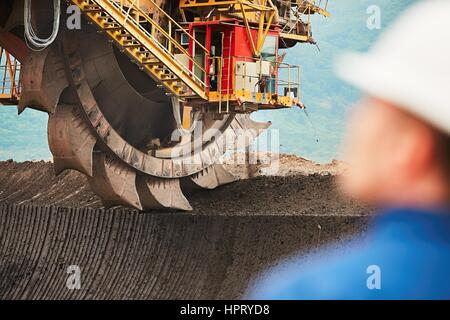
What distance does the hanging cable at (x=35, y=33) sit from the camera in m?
23.2

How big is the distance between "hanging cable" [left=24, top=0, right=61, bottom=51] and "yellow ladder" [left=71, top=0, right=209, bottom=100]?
0.65 meters

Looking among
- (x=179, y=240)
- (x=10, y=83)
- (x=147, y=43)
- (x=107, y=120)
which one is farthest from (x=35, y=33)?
(x=10, y=83)

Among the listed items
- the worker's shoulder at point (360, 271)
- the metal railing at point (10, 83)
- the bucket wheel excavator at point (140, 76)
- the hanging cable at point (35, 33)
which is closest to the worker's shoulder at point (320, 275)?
the worker's shoulder at point (360, 271)

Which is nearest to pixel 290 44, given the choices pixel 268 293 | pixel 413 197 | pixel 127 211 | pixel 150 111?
pixel 150 111

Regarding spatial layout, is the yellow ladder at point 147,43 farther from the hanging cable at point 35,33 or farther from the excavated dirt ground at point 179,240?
the excavated dirt ground at point 179,240

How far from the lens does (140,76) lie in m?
27.2

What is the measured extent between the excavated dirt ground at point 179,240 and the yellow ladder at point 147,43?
3.48 m

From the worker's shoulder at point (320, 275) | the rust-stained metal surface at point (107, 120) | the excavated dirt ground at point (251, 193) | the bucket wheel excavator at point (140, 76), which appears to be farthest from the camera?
the excavated dirt ground at point (251, 193)

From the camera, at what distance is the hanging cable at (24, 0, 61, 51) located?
915 inches

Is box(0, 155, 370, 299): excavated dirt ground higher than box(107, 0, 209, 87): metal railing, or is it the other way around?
box(107, 0, 209, 87): metal railing

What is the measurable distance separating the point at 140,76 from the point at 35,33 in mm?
4150

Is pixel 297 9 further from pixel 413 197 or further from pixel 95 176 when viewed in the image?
pixel 413 197

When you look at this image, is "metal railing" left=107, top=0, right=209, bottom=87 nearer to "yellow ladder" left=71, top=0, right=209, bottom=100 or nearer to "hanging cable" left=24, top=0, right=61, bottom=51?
"yellow ladder" left=71, top=0, right=209, bottom=100

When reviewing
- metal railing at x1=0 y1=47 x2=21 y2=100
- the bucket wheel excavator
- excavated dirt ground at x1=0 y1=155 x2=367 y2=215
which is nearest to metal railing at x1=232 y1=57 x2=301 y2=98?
the bucket wheel excavator
